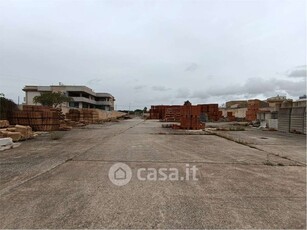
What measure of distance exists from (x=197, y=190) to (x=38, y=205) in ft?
9.47

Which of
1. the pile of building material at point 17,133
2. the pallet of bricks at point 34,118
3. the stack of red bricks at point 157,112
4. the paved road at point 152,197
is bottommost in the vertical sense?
the paved road at point 152,197

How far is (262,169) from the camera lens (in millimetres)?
7293

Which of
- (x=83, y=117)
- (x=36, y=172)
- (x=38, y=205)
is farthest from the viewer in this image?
(x=83, y=117)

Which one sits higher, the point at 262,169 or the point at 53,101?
the point at 53,101

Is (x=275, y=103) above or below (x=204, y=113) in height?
above

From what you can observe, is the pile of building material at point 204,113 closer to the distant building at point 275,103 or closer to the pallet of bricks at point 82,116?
the distant building at point 275,103

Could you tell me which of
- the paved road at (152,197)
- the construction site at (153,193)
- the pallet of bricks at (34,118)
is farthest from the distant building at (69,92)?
the paved road at (152,197)

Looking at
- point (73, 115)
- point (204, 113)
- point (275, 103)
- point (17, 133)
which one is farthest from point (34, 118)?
point (204, 113)

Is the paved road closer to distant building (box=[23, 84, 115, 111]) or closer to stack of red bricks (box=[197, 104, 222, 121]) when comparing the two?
stack of red bricks (box=[197, 104, 222, 121])

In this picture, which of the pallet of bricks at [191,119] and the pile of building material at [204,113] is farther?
the pile of building material at [204,113]

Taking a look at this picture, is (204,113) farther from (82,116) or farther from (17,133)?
(17,133)

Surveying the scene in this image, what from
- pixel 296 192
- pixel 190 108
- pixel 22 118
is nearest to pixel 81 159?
pixel 296 192

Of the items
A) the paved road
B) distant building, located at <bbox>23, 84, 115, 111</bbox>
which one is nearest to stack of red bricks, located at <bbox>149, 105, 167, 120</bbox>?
distant building, located at <bbox>23, 84, 115, 111</bbox>

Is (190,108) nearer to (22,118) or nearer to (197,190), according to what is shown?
(22,118)
